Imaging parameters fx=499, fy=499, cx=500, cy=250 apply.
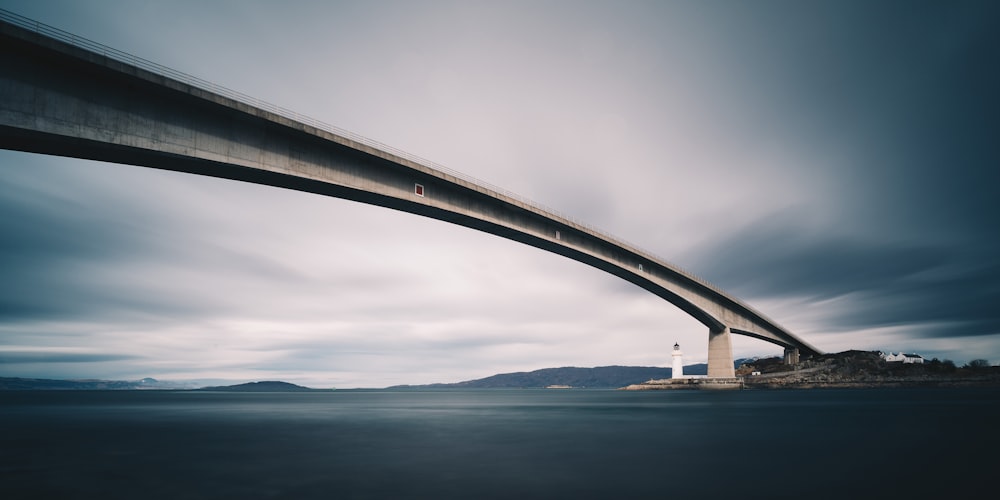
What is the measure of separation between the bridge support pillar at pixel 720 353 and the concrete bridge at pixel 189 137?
1767 inches

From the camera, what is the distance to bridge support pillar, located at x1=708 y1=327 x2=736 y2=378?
7288 centimetres

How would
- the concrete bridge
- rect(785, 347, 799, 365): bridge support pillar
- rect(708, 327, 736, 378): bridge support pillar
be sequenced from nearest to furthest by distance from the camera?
the concrete bridge, rect(708, 327, 736, 378): bridge support pillar, rect(785, 347, 799, 365): bridge support pillar

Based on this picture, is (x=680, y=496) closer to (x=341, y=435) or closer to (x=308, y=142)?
(x=341, y=435)

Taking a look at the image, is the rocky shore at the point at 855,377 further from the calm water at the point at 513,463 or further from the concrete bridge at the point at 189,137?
the calm water at the point at 513,463

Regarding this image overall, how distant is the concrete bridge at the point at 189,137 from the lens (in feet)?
63.2

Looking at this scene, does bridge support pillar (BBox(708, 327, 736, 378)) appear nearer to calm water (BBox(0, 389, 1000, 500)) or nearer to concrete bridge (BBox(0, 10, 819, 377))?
concrete bridge (BBox(0, 10, 819, 377))

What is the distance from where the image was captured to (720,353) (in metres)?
73.2

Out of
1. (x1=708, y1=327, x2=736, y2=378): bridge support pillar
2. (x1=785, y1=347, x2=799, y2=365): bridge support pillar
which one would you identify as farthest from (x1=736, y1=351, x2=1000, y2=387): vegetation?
(x1=708, y1=327, x2=736, y2=378): bridge support pillar

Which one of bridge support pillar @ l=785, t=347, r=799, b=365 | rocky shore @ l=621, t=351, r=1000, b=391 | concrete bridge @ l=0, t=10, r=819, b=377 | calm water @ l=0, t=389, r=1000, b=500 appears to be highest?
concrete bridge @ l=0, t=10, r=819, b=377

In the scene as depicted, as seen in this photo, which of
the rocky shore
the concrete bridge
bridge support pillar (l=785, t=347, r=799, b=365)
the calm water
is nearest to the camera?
the calm water

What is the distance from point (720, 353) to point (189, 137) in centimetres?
7131

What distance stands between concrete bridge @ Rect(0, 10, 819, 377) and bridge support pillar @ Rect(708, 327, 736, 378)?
44879 mm

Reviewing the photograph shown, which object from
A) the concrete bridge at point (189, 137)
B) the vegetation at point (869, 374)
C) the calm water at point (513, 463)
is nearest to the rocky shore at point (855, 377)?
the vegetation at point (869, 374)

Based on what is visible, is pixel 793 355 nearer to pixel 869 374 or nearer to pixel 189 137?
pixel 869 374
